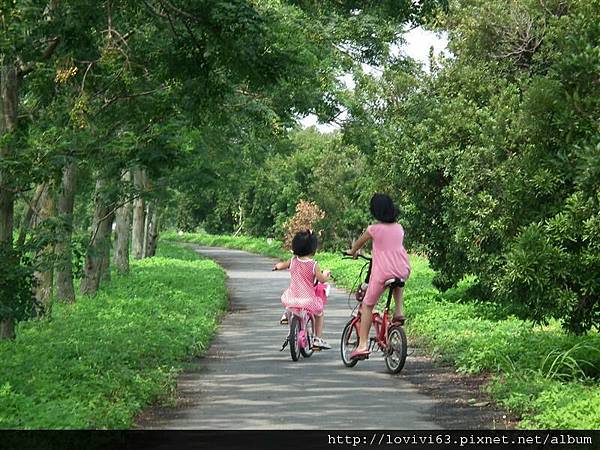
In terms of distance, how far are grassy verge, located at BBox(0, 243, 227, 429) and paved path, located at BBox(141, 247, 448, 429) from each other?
0.37 meters

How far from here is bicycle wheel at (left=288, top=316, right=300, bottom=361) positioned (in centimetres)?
1264

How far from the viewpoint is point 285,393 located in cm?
1027

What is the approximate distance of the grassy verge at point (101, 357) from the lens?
848 centimetres

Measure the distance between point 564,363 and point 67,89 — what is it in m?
9.25

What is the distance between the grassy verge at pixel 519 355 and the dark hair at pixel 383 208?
6.50 ft

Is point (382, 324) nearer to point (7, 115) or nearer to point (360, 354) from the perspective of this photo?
point (360, 354)

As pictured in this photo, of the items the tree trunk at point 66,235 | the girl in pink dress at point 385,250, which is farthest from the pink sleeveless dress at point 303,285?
the tree trunk at point 66,235

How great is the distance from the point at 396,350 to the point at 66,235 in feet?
14.6

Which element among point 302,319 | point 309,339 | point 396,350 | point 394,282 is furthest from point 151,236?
point 394,282

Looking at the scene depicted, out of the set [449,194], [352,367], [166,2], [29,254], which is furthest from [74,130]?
[449,194]

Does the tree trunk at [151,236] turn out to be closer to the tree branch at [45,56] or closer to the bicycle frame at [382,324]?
the tree branch at [45,56]

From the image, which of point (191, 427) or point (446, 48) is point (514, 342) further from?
point (446, 48)

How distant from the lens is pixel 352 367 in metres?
12.4

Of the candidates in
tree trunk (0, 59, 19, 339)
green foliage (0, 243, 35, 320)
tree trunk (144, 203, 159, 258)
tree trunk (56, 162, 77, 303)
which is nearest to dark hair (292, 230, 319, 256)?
tree trunk (56, 162, 77, 303)
